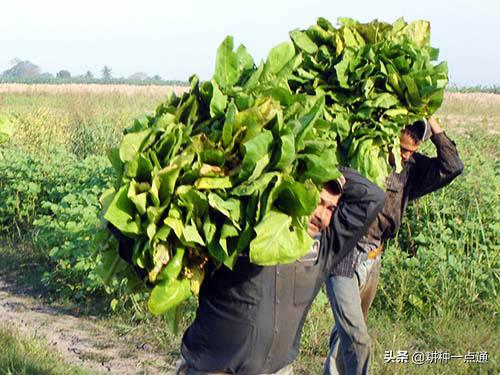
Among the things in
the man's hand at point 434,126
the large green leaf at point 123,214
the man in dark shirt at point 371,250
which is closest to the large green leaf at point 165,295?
the large green leaf at point 123,214

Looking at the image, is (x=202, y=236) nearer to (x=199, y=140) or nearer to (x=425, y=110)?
(x=199, y=140)

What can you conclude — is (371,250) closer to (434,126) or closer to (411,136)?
(411,136)

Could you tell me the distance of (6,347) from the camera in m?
5.63

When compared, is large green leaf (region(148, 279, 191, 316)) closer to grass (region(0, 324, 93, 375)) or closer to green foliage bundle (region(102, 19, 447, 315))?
green foliage bundle (region(102, 19, 447, 315))

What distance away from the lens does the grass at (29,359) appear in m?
5.23

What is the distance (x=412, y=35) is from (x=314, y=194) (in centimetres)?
228

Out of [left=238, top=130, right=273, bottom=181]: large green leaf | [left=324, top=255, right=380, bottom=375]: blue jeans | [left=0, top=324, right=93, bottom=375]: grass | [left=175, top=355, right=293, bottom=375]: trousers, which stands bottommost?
[left=0, top=324, right=93, bottom=375]: grass

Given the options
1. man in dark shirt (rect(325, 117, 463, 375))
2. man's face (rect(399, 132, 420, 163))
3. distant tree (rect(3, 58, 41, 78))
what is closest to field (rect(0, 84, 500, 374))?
man in dark shirt (rect(325, 117, 463, 375))

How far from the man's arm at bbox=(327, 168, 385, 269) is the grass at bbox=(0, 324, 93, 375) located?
2.53 m

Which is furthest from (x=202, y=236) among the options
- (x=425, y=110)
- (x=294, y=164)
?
(x=425, y=110)

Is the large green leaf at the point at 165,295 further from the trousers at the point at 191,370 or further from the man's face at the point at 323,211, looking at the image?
the man's face at the point at 323,211

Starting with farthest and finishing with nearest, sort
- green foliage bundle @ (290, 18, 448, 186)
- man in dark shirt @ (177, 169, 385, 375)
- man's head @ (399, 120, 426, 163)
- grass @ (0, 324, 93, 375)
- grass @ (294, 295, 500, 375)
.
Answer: grass @ (294, 295, 500, 375), grass @ (0, 324, 93, 375), man's head @ (399, 120, 426, 163), green foliage bundle @ (290, 18, 448, 186), man in dark shirt @ (177, 169, 385, 375)

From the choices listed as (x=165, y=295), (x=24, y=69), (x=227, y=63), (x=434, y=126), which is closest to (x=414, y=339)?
(x=434, y=126)

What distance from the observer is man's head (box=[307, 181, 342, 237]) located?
10.4ft
